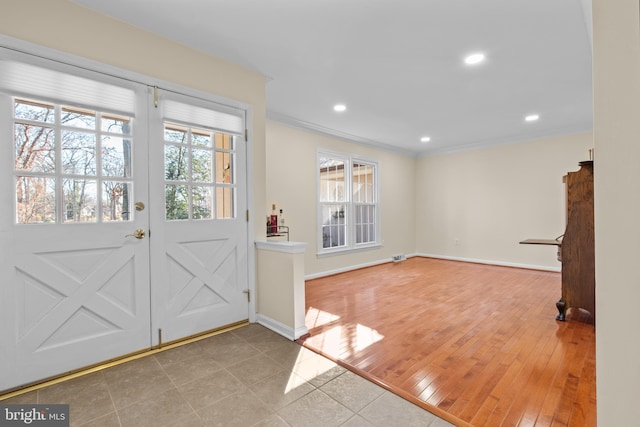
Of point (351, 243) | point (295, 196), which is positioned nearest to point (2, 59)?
point (295, 196)

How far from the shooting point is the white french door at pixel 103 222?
1897mm

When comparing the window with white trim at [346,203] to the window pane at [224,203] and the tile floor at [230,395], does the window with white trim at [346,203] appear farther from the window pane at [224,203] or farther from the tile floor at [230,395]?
the tile floor at [230,395]

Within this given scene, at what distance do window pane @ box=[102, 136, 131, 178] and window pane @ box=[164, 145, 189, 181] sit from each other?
0.91 ft

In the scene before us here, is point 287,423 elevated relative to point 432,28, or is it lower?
lower

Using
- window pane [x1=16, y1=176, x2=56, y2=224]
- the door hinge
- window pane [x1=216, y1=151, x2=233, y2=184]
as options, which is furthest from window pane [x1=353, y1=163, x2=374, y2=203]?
window pane [x1=16, y1=176, x2=56, y2=224]

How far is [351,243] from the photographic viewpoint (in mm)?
5824

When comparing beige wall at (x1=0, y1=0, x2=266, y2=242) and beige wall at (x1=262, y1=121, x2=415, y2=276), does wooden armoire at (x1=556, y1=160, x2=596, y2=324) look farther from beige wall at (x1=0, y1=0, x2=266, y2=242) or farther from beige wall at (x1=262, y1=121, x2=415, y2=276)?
beige wall at (x1=262, y1=121, x2=415, y2=276)

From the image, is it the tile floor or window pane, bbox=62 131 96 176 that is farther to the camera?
window pane, bbox=62 131 96 176

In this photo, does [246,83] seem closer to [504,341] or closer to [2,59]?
[2,59]

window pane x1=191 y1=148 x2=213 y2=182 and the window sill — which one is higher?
window pane x1=191 y1=148 x2=213 y2=182

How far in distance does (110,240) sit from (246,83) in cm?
194

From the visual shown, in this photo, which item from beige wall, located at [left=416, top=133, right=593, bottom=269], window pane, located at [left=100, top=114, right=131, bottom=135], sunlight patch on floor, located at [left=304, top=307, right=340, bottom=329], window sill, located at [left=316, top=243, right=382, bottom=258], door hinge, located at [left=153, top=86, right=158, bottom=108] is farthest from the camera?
beige wall, located at [left=416, top=133, right=593, bottom=269]

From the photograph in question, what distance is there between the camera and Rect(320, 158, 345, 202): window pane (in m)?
5.43

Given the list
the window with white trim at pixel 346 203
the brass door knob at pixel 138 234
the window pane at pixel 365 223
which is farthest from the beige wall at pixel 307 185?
the brass door knob at pixel 138 234
